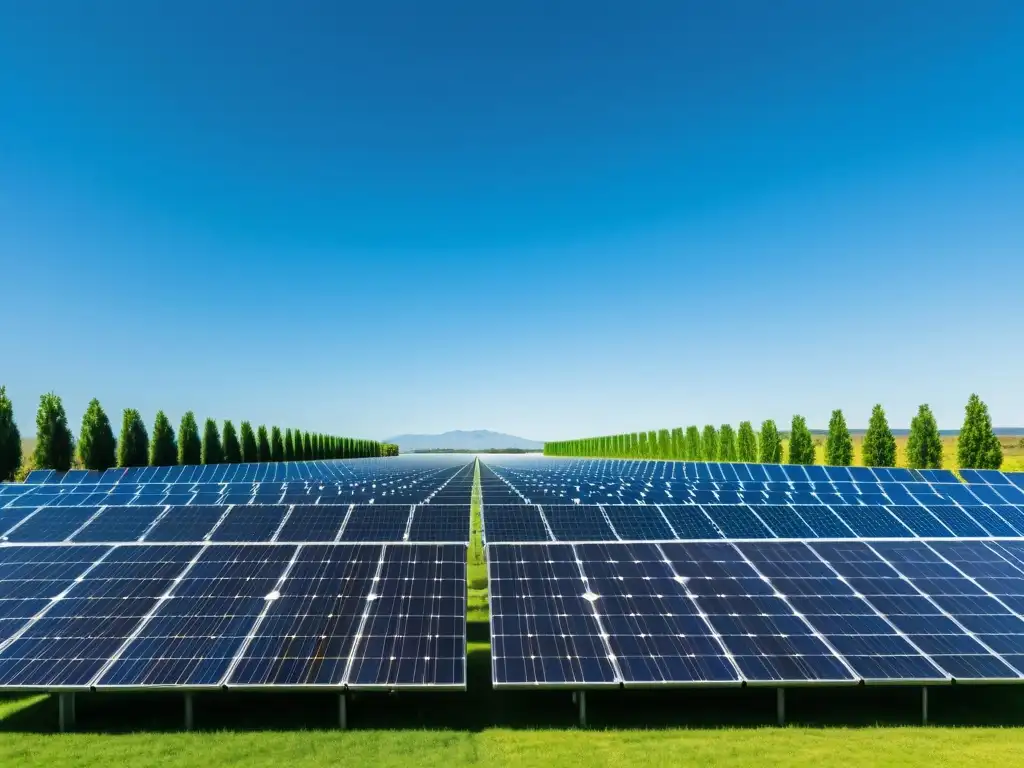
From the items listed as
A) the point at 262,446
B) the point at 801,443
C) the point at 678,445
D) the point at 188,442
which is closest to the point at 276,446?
the point at 262,446

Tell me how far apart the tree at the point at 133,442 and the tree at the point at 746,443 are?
234 ft

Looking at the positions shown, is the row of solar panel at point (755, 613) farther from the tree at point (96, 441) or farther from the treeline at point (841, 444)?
the tree at point (96, 441)

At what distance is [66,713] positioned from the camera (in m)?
11.0

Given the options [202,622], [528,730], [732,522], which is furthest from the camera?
[732,522]

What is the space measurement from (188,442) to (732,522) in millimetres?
67143

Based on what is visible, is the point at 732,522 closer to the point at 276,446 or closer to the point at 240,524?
the point at 240,524

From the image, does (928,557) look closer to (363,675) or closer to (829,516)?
(829,516)

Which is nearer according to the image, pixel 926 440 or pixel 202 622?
pixel 202 622

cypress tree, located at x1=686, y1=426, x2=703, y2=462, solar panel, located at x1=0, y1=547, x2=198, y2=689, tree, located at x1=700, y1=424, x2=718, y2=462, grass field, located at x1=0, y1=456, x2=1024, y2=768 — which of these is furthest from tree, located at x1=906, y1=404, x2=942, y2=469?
solar panel, located at x1=0, y1=547, x2=198, y2=689

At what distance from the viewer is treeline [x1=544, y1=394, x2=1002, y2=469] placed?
5744 cm

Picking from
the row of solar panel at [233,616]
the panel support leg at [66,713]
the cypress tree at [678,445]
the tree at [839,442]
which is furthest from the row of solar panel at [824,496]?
the cypress tree at [678,445]

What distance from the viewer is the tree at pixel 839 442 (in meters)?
72.1

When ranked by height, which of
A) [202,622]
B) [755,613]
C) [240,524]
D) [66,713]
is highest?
[240,524]

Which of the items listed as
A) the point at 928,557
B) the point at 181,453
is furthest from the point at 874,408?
the point at 181,453
